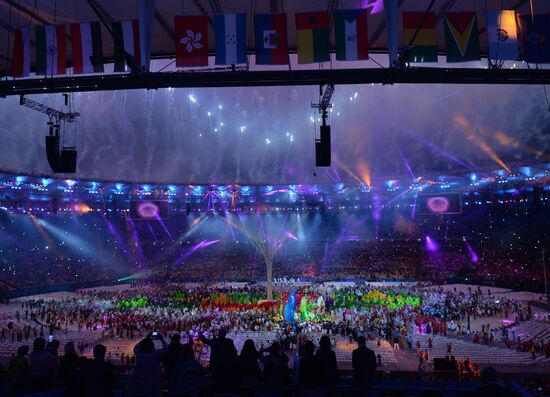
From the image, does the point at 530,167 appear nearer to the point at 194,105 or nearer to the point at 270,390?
the point at 194,105

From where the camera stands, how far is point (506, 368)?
15086 millimetres

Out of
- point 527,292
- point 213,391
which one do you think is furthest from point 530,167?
point 213,391

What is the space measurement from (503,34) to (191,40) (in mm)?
8072

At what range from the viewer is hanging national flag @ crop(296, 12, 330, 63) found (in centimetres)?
1001

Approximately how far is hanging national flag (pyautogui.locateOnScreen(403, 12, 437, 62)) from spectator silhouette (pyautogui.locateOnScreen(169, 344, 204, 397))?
8.93 m

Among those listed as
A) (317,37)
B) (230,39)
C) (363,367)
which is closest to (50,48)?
(230,39)

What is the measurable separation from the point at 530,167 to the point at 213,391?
42.0 metres

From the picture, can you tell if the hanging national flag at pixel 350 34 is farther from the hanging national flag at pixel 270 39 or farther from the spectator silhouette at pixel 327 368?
the spectator silhouette at pixel 327 368

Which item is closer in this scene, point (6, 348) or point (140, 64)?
point (140, 64)

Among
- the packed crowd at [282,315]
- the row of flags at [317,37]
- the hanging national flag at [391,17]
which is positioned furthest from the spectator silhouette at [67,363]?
the packed crowd at [282,315]

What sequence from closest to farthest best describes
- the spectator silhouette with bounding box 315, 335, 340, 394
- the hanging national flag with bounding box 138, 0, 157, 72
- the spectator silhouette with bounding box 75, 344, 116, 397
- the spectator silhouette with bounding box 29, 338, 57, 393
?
1. the spectator silhouette with bounding box 75, 344, 116, 397
2. the spectator silhouette with bounding box 315, 335, 340, 394
3. the spectator silhouette with bounding box 29, 338, 57, 393
4. the hanging national flag with bounding box 138, 0, 157, 72

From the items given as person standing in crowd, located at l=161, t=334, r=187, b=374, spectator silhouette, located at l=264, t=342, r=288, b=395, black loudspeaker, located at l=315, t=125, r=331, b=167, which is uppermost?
black loudspeaker, located at l=315, t=125, r=331, b=167

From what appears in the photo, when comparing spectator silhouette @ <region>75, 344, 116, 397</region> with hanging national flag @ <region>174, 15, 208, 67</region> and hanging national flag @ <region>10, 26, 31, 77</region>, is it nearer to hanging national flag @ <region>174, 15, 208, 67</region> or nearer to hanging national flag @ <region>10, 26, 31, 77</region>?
hanging national flag @ <region>174, 15, 208, 67</region>

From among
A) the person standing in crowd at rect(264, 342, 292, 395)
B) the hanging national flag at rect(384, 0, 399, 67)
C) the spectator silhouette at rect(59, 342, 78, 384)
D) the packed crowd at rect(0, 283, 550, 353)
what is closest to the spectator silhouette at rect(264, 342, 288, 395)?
the person standing in crowd at rect(264, 342, 292, 395)
